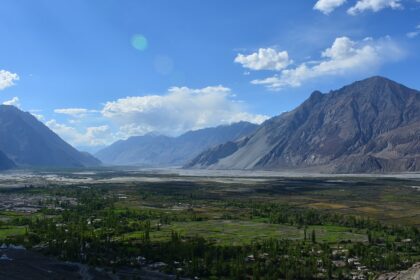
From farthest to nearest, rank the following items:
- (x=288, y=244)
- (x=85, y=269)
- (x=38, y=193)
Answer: (x=38, y=193) → (x=288, y=244) → (x=85, y=269)

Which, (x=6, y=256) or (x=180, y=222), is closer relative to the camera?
(x=6, y=256)

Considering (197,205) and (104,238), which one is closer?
(104,238)

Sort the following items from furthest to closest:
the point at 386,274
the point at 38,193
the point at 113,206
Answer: the point at 38,193 < the point at 113,206 < the point at 386,274

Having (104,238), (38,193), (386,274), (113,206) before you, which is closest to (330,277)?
(386,274)

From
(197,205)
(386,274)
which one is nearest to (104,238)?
(386,274)

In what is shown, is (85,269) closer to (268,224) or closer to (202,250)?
(202,250)

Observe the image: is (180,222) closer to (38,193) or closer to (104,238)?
(104,238)

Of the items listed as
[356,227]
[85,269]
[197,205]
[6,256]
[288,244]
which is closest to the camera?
[85,269]

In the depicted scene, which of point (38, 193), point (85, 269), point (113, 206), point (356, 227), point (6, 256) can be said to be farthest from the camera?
point (38, 193)

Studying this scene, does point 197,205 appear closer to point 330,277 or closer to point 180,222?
point 180,222
